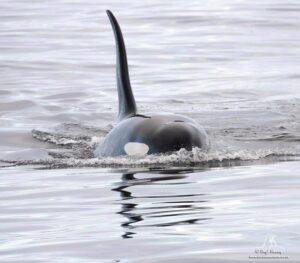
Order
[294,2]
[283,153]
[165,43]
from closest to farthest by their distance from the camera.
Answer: [283,153]
[165,43]
[294,2]

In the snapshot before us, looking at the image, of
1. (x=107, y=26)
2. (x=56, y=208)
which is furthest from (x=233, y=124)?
(x=107, y=26)

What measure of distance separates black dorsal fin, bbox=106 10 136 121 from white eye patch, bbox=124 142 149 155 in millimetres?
1046

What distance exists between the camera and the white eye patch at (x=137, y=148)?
10.8 meters

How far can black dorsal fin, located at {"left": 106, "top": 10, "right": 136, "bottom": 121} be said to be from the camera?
12.0 m

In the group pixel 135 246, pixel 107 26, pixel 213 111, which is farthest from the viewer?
pixel 107 26

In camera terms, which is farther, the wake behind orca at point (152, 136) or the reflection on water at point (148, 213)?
the wake behind orca at point (152, 136)

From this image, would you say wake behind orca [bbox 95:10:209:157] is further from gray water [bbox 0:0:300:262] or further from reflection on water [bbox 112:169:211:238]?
reflection on water [bbox 112:169:211:238]

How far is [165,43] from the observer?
25.3m

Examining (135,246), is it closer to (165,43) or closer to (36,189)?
(36,189)

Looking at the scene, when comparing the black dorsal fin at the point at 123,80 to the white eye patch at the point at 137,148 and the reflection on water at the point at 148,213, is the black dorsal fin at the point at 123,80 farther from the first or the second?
the reflection on water at the point at 148,213

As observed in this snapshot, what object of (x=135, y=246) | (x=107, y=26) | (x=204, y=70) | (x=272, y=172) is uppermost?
(x=107, y=26)

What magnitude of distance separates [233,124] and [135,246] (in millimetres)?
8036

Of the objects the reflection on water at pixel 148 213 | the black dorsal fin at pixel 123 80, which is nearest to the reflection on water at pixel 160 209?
the reflection on water at pixel 148 213

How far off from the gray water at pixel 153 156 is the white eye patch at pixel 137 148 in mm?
73
